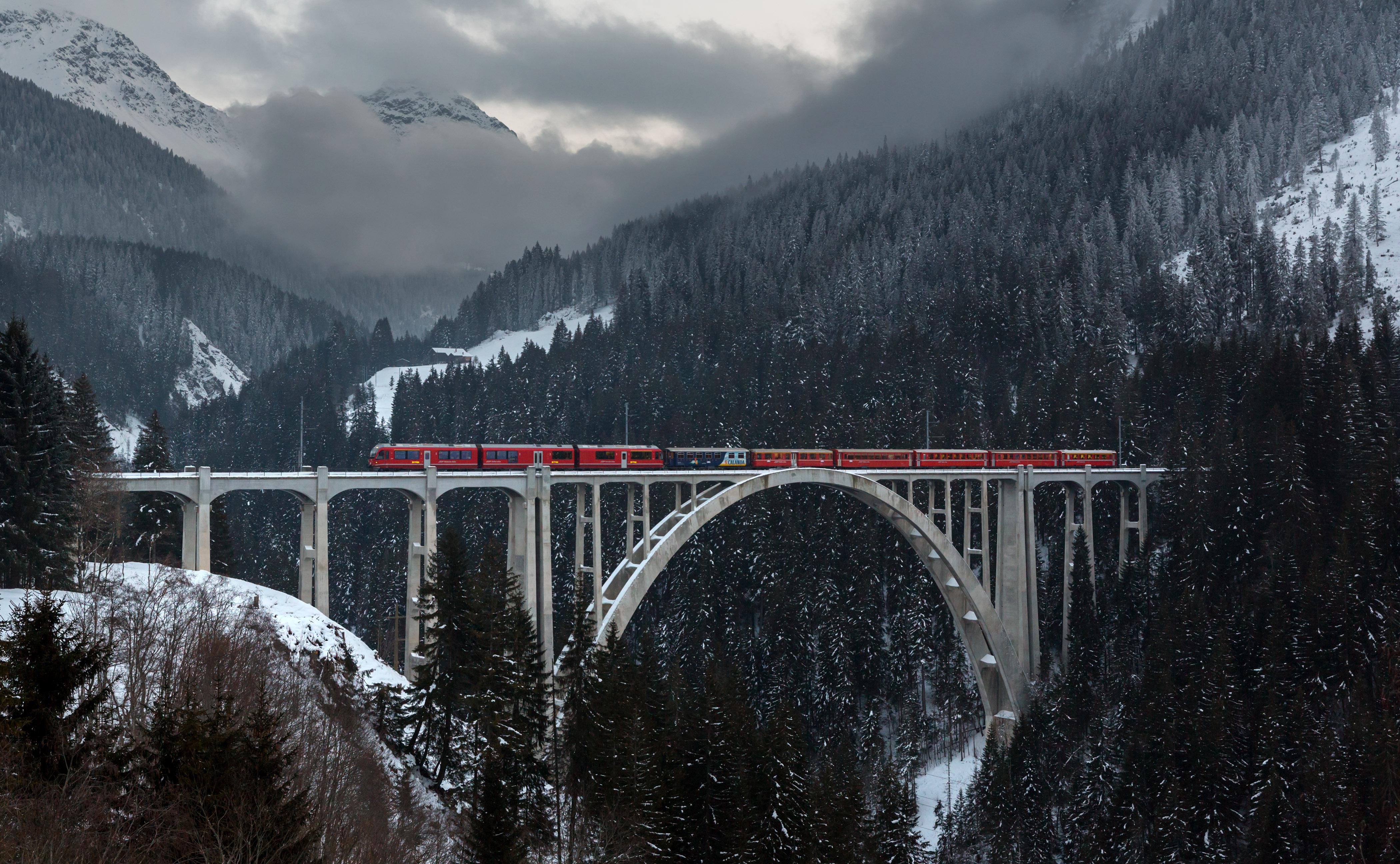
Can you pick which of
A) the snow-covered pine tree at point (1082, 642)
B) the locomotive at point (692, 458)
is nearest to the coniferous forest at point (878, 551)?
the snow-covered pine tree at point (1082, 642)

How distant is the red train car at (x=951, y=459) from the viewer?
180 ft

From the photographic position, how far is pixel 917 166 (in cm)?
15688

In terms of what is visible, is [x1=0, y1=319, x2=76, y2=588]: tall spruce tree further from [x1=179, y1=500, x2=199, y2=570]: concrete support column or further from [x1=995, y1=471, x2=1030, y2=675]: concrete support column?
[x1=995, y1=471, x2=1030, y2=675]: concrete support column

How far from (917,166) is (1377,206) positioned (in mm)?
66920

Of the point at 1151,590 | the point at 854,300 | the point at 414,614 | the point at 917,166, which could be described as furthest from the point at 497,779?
the point at 917,166

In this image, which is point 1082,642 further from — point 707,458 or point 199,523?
point 199,523

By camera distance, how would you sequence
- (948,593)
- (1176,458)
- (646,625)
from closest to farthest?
(948,593) → (1176,458) → (646,625)

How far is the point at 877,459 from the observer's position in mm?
54188

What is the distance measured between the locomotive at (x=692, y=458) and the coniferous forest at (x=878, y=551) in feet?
20.9

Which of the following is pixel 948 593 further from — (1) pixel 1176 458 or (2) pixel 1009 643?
(1) pixel 1176 458

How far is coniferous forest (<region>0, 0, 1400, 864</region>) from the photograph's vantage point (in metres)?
25.0

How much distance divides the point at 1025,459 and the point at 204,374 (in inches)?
6486

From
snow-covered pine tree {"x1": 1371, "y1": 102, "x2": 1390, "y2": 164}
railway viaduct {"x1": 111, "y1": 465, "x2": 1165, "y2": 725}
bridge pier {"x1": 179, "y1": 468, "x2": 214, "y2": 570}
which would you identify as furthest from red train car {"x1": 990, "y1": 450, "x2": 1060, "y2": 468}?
snow-covered pine tree {"x1": 1371, "y1": 102, "x2": 1390, "y2": 164}

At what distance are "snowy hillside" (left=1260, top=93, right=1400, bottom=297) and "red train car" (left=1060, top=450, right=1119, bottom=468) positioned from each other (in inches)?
2097
